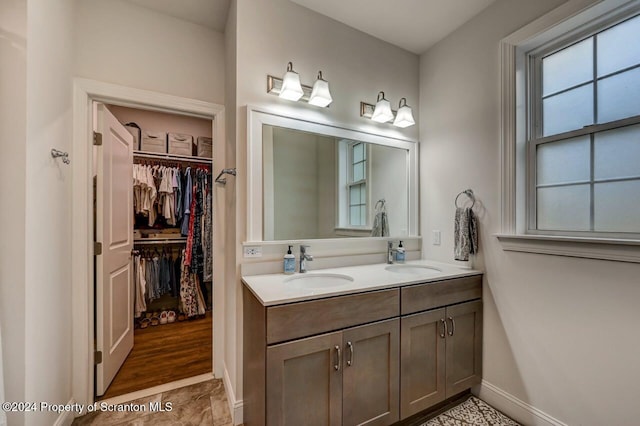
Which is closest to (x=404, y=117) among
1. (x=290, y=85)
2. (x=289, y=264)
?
(x=290, y=85)

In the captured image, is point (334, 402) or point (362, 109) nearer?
point (334, 402)

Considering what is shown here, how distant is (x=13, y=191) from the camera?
1.21 m

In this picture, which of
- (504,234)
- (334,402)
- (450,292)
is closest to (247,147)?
(334,402)

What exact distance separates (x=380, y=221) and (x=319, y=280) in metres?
0.81

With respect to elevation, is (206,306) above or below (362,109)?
below

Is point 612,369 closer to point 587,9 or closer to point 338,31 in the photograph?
point 587,9

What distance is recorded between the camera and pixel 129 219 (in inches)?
98.2

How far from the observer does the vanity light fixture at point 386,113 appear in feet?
7.04

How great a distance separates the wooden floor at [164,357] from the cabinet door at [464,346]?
190cm

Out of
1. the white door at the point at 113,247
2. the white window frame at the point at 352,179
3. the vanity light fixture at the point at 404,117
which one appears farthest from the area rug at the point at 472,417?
the white door at the point at 113,247

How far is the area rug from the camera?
1682 millimetres

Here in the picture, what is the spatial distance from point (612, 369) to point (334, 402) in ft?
4.67

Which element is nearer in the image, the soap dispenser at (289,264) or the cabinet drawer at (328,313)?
the cabinet drawer at (328,313)

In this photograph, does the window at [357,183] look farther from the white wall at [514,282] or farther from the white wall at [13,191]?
the white wall at [13,191]
